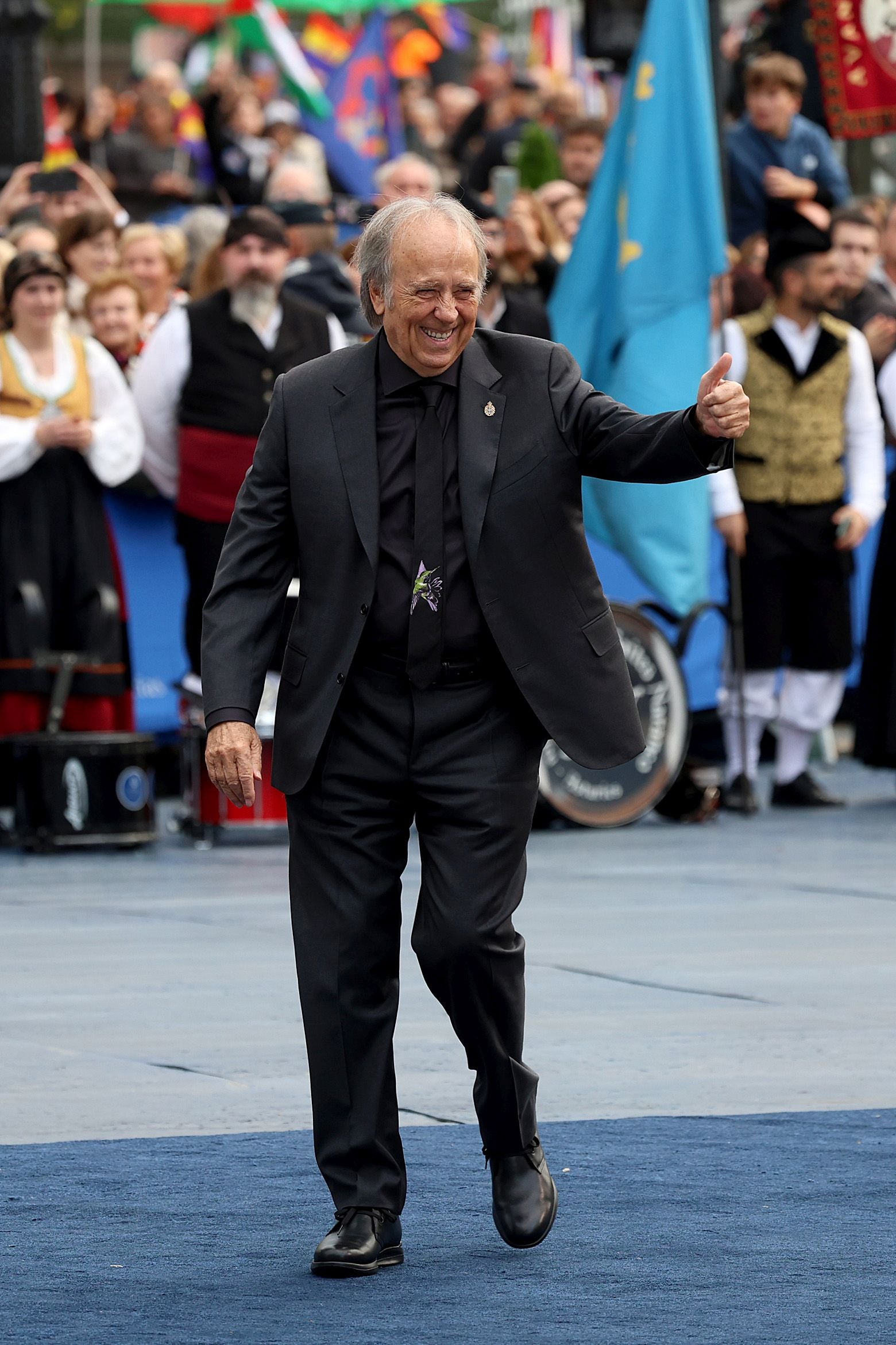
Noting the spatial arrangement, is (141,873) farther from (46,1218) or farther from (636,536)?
(46,1218)

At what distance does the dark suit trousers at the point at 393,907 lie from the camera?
187 inches

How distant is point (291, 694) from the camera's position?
482 centimetres

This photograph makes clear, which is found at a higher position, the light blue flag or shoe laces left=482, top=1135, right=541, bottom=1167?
the light blue flag

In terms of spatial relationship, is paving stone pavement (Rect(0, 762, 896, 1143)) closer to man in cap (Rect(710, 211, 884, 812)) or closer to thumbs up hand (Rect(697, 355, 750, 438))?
man in cap (Rect(710, 211, 884, 812))

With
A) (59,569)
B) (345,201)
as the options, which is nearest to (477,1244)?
(59,569)

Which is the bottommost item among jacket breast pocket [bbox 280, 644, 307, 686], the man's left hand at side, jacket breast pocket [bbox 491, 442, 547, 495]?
the man's left hand at side

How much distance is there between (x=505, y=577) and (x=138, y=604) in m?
7.38

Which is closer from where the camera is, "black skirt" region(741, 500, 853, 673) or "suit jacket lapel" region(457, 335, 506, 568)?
"suit jacket lapel" region(457, 335, 506, 568)

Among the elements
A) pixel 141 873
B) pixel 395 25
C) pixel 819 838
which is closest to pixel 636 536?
pixel 819 838

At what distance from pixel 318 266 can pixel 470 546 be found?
790cm

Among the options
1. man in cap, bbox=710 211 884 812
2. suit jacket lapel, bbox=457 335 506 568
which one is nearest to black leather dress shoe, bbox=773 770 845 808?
man in cap, bbox=710 211 884 812

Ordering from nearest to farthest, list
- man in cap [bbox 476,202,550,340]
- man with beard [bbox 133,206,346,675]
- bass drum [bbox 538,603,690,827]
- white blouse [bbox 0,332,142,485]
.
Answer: white blouse [bbox 0,332,142,485]
man with beard [bbox 133,206,346,675]
bass drum [bbox 538,603,690,827]
man in cap [bbox 476,202,550,340]

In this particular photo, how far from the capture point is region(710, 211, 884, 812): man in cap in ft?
39.1

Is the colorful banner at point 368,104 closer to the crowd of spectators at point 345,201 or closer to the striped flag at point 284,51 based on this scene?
the striped flag at point 284,51
